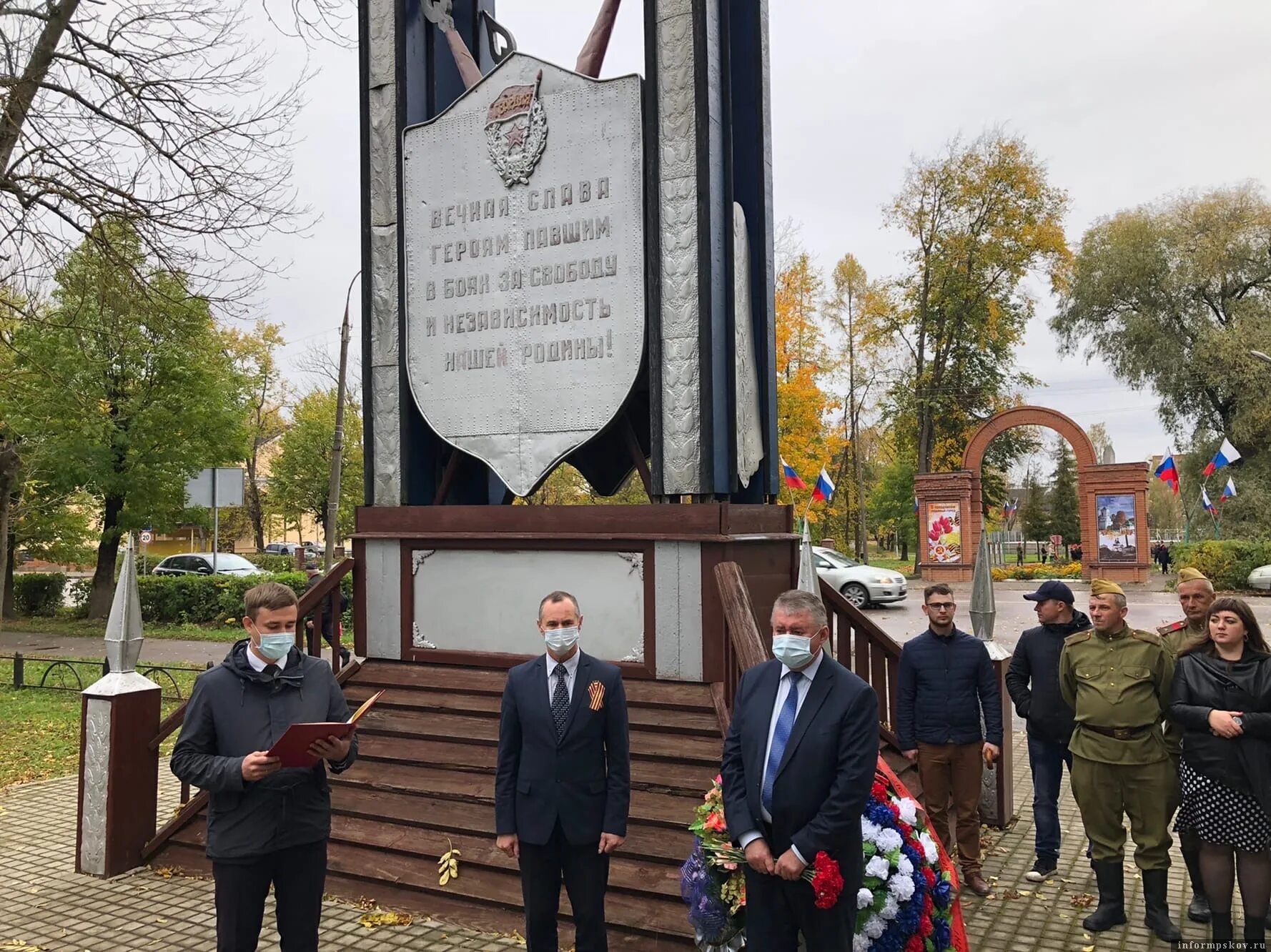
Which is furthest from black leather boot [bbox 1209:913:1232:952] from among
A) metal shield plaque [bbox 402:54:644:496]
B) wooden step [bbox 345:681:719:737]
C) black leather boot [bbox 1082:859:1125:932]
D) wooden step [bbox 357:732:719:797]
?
metal shield plaque [bbox 402:54:644:496]

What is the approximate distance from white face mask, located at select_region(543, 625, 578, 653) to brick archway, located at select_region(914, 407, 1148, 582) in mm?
27918

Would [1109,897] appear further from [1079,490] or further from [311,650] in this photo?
[1079,490]

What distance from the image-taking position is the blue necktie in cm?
342

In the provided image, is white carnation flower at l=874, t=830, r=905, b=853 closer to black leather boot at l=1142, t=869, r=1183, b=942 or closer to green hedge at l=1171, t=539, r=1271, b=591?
black leather boot at l=1142, t=869, r=1183, b=942

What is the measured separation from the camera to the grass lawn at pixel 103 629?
1911 cm

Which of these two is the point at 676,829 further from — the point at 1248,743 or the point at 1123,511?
the point at 1123,511

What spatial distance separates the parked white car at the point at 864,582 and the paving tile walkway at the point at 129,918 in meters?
18.1

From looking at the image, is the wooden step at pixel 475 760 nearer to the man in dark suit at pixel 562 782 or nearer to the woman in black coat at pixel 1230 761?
the man in dark suit at pixel 562 782

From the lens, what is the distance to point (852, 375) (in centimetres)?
3581

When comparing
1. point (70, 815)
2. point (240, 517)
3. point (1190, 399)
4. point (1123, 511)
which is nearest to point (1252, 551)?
point (1123, 511)

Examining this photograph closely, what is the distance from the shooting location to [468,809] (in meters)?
5.81

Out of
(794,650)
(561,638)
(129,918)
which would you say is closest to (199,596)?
(129,918)

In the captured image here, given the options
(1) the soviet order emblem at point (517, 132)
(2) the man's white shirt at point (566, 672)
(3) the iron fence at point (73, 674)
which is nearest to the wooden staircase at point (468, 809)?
(2) the man's white shirt at point (566, 672)

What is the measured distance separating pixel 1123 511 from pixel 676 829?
29150 millimetres
